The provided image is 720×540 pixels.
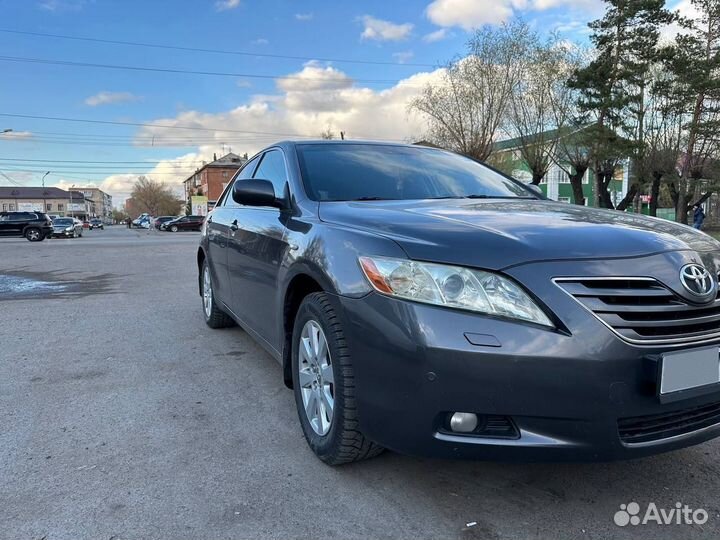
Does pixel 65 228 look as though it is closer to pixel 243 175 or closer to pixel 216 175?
pixel 243 175

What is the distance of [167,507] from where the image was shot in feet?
7.48

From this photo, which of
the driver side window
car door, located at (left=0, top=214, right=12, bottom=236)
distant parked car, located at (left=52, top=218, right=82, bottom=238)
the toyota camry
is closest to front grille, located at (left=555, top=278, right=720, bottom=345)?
the toyota camry

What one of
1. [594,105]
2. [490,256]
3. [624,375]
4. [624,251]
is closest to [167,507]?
[490,256]

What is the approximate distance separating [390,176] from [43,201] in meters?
147

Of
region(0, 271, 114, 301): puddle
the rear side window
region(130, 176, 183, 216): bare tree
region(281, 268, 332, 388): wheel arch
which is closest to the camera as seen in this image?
region(281, 268, 332, 388): wheel arch

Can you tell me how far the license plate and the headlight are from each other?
1.52 ft

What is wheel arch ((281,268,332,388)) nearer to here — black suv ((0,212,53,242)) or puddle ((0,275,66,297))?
puddle ((0,275,66,297))

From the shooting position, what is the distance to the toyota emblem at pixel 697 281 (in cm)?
205

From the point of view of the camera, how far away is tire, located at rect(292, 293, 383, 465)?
2281 millimetres

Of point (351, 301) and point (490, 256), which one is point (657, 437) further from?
point (351, 301)

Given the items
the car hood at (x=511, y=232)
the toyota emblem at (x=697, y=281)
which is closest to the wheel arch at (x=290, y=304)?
the car hood at (x=511, y=232)

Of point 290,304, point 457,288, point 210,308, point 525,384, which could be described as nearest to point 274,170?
point 290,304

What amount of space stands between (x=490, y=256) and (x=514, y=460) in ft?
2.46

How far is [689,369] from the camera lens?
1.98m
